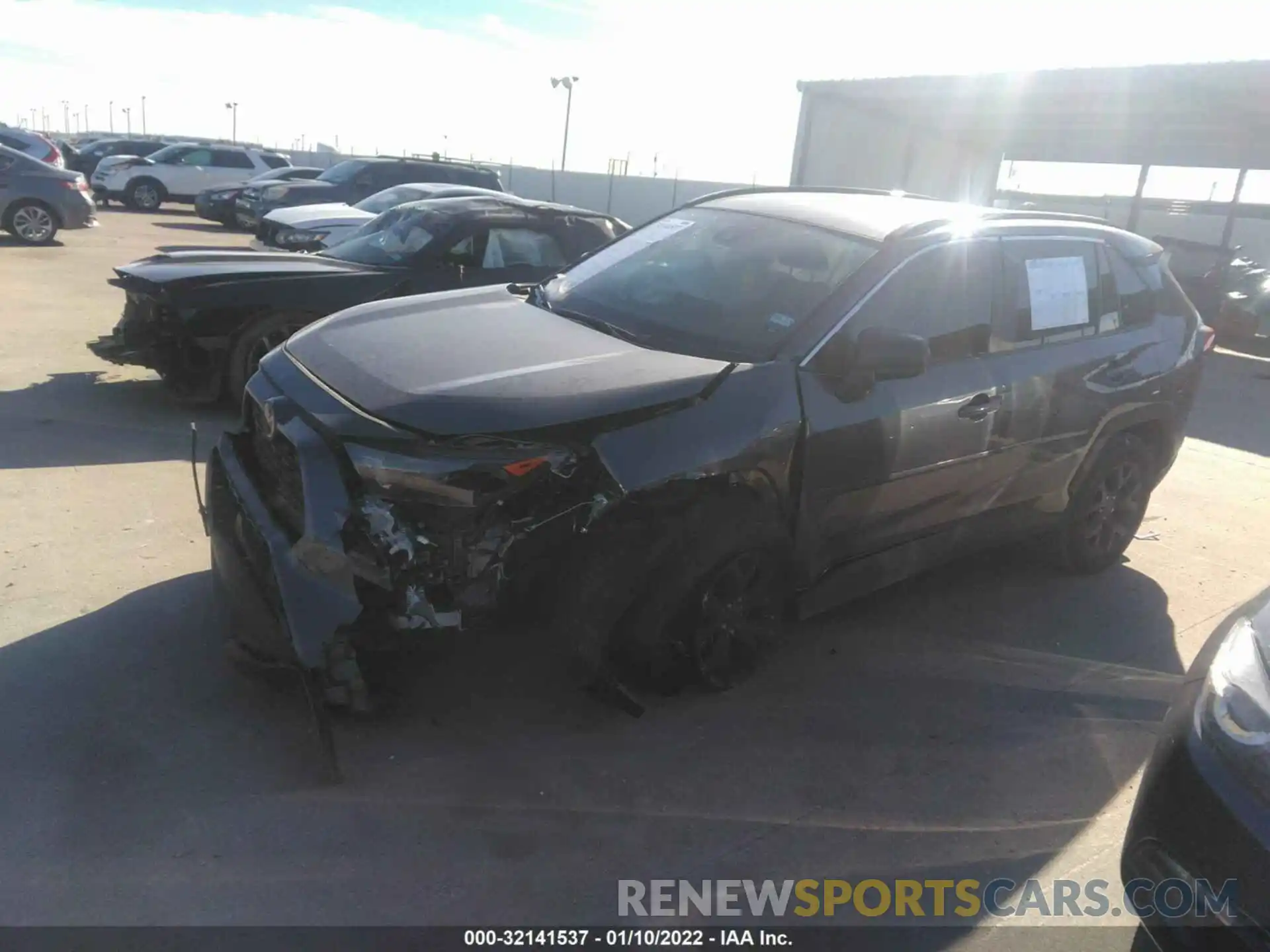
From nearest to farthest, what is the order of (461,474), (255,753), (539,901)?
(539,901) < (461,474) < (255,753)

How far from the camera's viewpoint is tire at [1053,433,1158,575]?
16.4 ft

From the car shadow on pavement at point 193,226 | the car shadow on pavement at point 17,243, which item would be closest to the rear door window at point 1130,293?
the car shadow on pavement at point 17,243

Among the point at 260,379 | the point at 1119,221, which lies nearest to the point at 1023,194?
the point at 1119,221

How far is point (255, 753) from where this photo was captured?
3.17 metres

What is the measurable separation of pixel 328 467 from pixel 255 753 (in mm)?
982

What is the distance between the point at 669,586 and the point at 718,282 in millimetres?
1441

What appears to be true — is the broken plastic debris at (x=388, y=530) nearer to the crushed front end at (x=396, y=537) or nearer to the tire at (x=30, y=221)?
the crushed front end at (x=396, y=537)

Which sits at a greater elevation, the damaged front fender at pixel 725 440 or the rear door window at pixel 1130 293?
the rear door window at pixel 1130 293

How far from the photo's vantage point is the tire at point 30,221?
14406mm

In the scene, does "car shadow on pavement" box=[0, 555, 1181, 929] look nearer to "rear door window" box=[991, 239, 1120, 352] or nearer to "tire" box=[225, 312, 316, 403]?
"rear door window" box=[991, 239, 1120, 352]

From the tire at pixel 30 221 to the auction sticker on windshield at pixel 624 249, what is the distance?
13.3 meters

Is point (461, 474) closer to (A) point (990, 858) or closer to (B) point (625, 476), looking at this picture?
(B) point (625, 476)

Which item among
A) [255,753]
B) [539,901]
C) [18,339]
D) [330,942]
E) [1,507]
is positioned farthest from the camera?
[18,339]

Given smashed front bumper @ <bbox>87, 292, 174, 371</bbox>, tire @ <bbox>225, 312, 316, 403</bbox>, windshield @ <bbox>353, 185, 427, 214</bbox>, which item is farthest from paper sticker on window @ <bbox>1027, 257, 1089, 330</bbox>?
windshield @ <bbox>353, 185, 427, 214</bbox>
